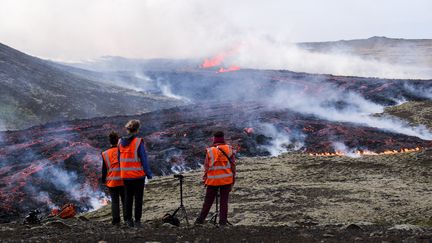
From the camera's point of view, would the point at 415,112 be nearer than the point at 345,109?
Yes

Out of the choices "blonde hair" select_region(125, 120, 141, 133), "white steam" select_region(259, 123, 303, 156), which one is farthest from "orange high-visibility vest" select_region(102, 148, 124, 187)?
"white steam" select_region(259, 123, 303, 156)

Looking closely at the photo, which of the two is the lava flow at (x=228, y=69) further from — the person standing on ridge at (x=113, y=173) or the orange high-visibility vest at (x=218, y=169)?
the person standing on ridge at (x=113, y=173)

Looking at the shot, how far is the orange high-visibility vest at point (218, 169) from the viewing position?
8961 mm

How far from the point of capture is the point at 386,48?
95.3m

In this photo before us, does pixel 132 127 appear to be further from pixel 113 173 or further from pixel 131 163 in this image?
pixel 113 173

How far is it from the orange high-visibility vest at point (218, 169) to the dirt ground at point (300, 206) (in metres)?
0.89

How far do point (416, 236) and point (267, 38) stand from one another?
289 feet

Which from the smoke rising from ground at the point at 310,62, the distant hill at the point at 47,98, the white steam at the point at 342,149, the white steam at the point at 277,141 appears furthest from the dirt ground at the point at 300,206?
the smoke rising from ground at the point at 310,62

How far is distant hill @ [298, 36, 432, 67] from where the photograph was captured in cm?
8147

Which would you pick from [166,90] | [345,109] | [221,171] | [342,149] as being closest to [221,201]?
[221,171]

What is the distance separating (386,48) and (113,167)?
95526 millimetres

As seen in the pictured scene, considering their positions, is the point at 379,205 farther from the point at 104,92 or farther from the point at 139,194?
the point at 104,92

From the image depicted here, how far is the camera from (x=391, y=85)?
3834 cm

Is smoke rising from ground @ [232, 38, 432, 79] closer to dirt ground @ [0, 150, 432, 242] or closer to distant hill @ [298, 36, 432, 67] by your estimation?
distant hill @ [298, 36, 432, 67]
